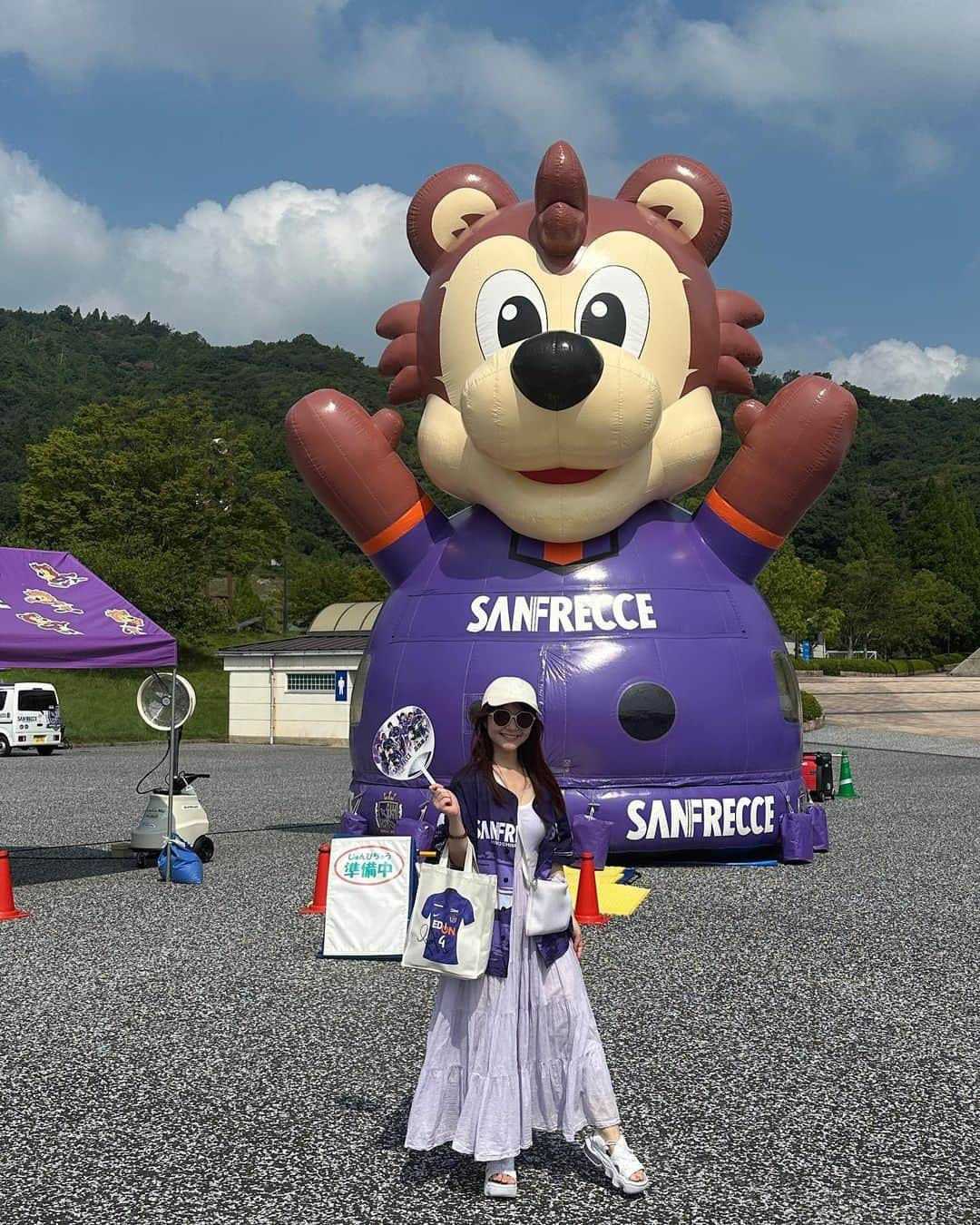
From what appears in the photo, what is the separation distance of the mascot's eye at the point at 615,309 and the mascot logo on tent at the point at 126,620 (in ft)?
15.7

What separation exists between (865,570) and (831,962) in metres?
82.0

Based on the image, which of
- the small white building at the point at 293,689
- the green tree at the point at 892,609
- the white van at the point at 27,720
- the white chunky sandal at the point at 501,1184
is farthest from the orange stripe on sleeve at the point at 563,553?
the green tree at the point at 892,609

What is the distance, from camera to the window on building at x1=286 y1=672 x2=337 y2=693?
30.6 m

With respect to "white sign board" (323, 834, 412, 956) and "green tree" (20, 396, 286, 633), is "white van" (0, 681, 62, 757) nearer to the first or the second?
"green tree" (20, 396, 286, 633)

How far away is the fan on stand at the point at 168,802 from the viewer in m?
11.4

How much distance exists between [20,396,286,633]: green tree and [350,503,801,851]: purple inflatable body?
4299 centimetres

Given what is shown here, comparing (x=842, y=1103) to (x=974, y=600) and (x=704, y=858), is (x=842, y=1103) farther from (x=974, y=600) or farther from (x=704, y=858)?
(x=974, y=600)

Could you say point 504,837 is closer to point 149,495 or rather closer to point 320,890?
point 320,890

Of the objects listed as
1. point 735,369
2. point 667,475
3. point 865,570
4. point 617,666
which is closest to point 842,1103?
point 617,666

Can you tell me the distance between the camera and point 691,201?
11.7 metres

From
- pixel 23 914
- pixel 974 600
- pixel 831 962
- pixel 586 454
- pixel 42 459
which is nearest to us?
pixel 831 962

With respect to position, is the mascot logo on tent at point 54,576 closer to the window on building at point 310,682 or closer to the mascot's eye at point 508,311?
the mascot's eye at point 508,311

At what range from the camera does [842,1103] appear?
5.12 metres

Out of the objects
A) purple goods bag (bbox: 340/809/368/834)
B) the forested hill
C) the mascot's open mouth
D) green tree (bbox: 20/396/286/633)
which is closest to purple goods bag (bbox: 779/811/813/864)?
the mascot's open mouth
